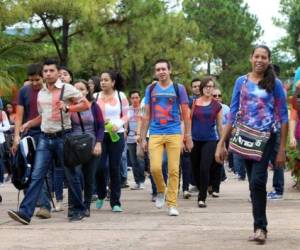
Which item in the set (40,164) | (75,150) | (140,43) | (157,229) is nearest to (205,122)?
(75,150)

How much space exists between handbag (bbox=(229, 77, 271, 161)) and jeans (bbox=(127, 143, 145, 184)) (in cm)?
620

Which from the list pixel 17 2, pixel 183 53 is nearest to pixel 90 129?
pixel 17 2

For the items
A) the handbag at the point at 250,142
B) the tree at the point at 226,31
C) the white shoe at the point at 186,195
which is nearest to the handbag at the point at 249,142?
the handbag at the point at 250,142

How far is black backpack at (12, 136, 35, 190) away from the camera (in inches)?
339

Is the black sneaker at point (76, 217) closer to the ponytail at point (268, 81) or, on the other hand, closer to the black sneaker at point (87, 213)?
the black sneaker at point (87, 213)

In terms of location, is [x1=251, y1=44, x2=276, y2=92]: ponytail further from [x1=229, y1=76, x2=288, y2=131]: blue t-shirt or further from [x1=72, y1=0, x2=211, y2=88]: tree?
[x1=72, y1=0, x2=211, y2=88]: tree

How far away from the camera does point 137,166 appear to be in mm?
13266

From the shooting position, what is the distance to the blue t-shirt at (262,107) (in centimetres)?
677

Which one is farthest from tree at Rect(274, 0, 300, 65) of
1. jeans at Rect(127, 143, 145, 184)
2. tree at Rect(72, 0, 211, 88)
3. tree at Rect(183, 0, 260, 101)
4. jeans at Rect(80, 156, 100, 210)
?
jeans at Rect(80, 156, 100, 210)

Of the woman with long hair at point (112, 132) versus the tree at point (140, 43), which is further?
the tree at point (140, 43)

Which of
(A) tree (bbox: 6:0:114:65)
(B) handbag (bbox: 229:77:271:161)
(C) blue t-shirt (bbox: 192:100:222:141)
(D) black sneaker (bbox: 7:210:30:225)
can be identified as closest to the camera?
(B) handbag (bbox: 229:77:271:161)

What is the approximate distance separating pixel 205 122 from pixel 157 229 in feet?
10.5

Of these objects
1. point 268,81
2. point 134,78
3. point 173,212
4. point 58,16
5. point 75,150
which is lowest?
point 173,212

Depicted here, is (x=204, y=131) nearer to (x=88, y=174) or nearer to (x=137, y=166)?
(x=88, y=174)
